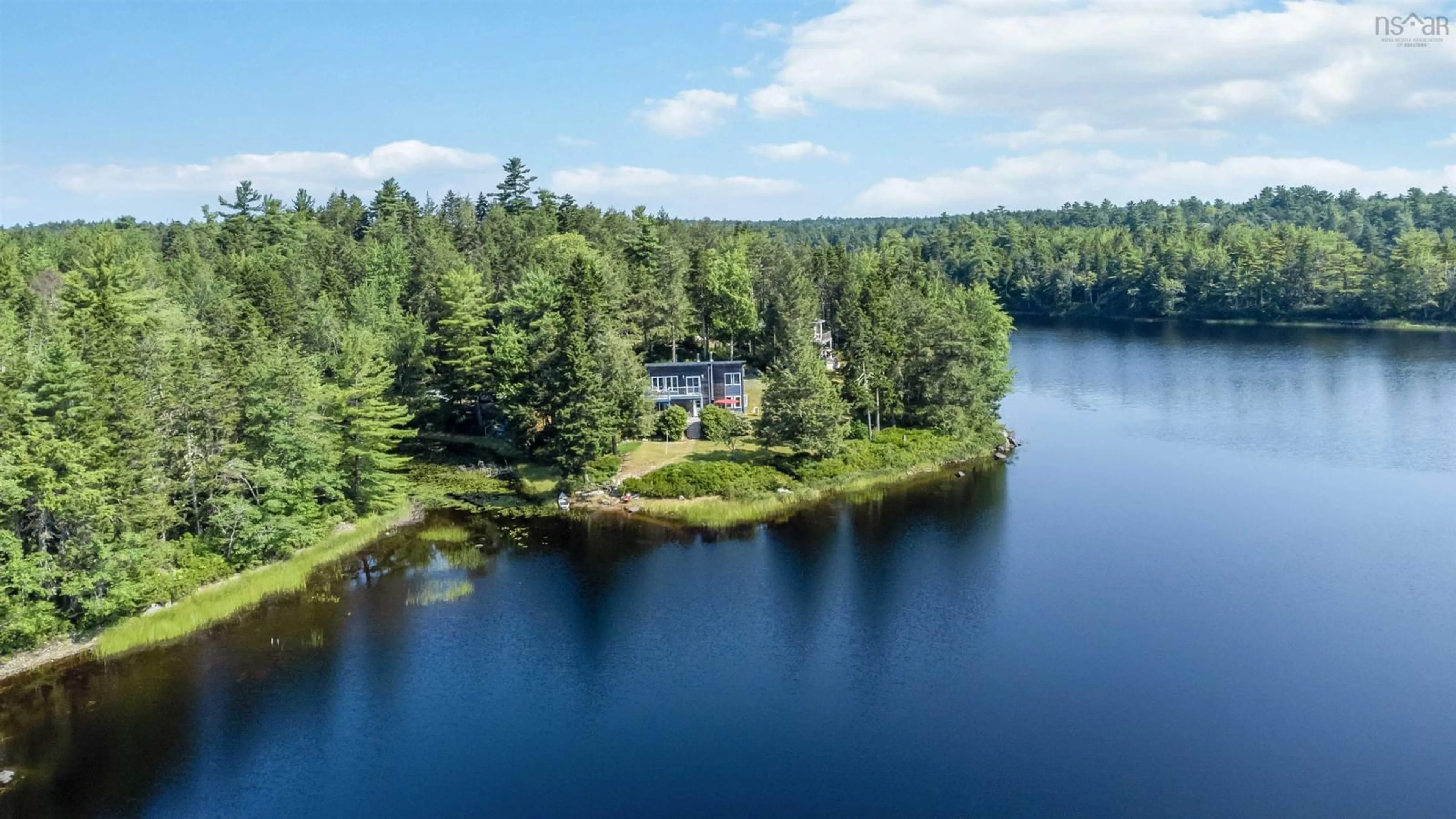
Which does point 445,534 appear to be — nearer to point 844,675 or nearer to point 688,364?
point 688,364

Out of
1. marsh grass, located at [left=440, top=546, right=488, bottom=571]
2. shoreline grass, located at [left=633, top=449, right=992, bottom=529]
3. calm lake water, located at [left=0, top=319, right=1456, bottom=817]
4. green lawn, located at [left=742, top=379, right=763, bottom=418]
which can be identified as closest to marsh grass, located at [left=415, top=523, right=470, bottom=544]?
calm lake water, located at [left=0, top=319, right=1456, bottom=817]

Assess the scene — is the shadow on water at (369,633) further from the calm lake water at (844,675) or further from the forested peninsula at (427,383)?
the forested peninsula at (427,383)

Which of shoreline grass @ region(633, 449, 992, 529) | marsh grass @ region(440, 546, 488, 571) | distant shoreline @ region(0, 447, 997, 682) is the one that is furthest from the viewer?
shoreline grass @ region(633, 449, 992, 529)

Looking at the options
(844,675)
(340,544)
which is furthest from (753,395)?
(844,675)

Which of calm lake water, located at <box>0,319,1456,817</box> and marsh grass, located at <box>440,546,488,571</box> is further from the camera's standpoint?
marsh grass, located at <box>440,546,488,571</box>

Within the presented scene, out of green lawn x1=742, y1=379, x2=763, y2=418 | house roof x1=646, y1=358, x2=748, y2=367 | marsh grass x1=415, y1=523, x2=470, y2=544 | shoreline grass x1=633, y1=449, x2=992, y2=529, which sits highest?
house roof x1=646, y1=358, x2=748, y2=367

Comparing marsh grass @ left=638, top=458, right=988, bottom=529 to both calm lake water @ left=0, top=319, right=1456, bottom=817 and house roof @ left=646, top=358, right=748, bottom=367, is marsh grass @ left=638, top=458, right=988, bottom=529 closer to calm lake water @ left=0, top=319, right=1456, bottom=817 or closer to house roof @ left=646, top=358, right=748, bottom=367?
calm lake water @ left=0, top=319, right=1456, bottom=817

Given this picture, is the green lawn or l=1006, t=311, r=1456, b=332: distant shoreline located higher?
l=1006, t=311, r=1456, b=332: distant shoreline
